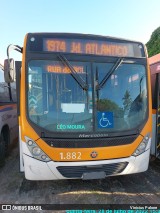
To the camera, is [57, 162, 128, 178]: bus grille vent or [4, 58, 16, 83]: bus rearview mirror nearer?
[57, 162, 128, 178]: bus grille vent

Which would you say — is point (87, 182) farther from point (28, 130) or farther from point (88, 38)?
point (88, 38)

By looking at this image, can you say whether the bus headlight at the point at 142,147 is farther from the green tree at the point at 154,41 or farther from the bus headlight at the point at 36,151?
the green tree at the point at 154,41

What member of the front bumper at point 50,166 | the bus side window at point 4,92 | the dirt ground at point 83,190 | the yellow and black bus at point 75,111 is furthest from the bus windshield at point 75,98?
the bus side window at point 4,92

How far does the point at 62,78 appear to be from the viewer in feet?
12.4

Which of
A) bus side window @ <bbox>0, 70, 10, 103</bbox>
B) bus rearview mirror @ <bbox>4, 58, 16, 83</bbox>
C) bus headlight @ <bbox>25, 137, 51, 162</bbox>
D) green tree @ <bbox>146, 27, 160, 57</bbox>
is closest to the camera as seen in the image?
bus headlight @ <bbox>25, 137, 51, 162</bbox>

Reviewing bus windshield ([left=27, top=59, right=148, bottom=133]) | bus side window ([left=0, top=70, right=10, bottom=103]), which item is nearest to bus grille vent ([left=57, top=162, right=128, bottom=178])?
bus windshield ([left=27, top=59, right=148, bottom=133])

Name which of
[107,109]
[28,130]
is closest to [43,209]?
[28,130]

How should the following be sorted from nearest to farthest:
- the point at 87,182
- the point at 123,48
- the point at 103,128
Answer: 1. the point at 103,128
2. the point at 123,48
3. the point at 87,182

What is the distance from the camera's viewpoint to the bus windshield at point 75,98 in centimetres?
375

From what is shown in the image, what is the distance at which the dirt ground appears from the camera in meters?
3.86

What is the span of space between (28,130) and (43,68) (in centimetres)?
112

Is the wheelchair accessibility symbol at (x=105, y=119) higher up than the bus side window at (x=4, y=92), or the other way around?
the bus side window at (x=4, y=92)

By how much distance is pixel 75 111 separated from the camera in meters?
3.80

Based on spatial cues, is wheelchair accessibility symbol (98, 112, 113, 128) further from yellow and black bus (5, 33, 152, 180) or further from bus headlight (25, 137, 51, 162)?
bus headlight (25, 137, 51, 162)
